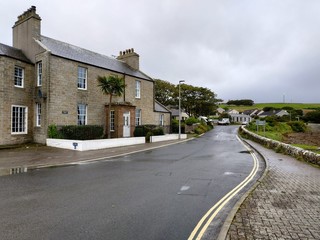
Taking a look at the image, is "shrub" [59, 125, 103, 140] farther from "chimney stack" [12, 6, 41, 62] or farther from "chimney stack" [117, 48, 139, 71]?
"chimney stack" [117, 48, 139, 71]

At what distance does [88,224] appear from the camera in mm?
5242

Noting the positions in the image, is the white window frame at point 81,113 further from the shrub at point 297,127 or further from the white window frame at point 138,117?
the shrub at point 297,127

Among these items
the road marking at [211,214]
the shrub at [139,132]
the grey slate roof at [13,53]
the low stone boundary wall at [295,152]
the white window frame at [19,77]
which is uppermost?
the grey slate roof at [13,53]

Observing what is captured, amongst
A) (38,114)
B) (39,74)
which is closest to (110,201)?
Answer: (38,114)

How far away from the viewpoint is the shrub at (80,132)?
66.7 ft

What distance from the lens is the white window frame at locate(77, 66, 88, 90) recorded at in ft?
77.5

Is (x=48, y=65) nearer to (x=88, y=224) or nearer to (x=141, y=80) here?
(x=141, y=80)

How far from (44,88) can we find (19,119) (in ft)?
11.0

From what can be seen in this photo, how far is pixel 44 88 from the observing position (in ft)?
67.8

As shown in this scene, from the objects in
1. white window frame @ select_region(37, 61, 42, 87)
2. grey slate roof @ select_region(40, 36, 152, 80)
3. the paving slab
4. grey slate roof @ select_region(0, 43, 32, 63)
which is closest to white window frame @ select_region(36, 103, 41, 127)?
white window frame @ select_region(37, 61, 42, 87)

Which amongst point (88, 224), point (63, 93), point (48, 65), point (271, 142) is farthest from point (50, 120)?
point (271, 142)

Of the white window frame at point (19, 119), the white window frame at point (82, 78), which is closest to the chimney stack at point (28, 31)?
the white window frame at point (82, 78)

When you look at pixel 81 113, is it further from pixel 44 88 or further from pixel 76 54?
pixel 76 54

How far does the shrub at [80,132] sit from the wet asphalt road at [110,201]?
901cm
